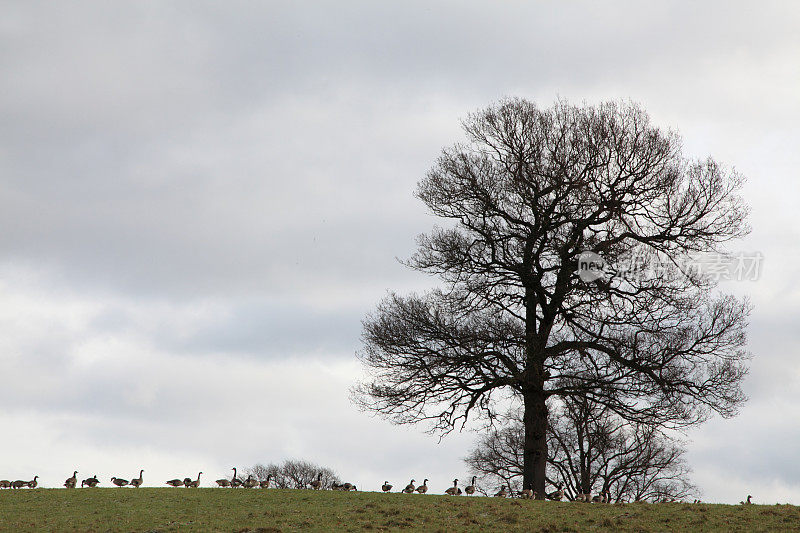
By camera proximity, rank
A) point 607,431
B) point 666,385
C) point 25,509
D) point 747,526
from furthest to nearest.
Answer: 1. point 607,431
2. point 666,385
3. point 25,509
4. point 747,526

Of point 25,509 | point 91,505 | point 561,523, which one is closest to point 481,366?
point 561,523

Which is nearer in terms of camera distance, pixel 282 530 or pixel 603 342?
pixel 282 530

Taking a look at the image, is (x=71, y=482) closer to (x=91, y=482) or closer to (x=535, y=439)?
(x=91, y=482)

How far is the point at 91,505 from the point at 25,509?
2207 millimetres

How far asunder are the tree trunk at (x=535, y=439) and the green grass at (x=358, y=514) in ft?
15.9

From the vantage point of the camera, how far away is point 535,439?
3306 centimetres

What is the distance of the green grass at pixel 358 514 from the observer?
23.5 m

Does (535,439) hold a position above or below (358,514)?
above

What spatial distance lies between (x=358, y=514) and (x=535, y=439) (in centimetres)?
1034

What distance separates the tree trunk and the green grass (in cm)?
485

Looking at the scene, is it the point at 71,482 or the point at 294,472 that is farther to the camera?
the point at 294,472

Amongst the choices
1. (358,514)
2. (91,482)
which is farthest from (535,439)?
(91,482)

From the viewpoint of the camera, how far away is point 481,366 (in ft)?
111

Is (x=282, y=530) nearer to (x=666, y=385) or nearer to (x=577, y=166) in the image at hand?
(x=666, y=385)
